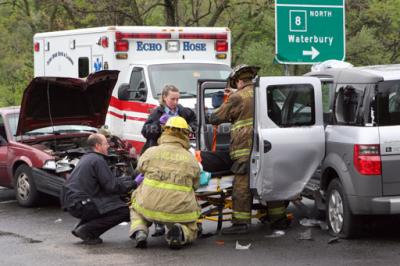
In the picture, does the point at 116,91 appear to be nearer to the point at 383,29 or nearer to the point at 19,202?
the point at 19,202

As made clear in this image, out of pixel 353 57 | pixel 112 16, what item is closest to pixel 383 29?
pixel 353 57

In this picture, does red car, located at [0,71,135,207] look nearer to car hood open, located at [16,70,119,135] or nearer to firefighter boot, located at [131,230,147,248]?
car hood open, located at [16,70,119,135]

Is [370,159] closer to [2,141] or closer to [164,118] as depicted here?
[164,118]

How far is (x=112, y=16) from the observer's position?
2441 cm

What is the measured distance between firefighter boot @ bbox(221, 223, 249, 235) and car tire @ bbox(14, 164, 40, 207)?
365 centimetres

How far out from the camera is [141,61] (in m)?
15.1

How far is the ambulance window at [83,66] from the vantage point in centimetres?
1606

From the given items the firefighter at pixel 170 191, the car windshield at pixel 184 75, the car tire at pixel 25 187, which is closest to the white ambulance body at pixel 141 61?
the car windshield at pixel 184 75

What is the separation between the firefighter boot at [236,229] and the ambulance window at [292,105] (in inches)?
48.3

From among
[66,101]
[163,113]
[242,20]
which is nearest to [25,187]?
[66,101]

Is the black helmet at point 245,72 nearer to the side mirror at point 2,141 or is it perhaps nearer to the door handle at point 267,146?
the door handle at point 267,146

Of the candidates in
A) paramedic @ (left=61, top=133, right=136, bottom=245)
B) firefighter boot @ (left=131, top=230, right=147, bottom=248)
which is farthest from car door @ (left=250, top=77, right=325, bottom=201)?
paramedic @ (left=61, top=133, right=136, bottom=245)

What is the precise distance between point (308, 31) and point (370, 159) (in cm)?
527

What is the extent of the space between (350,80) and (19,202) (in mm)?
5718
